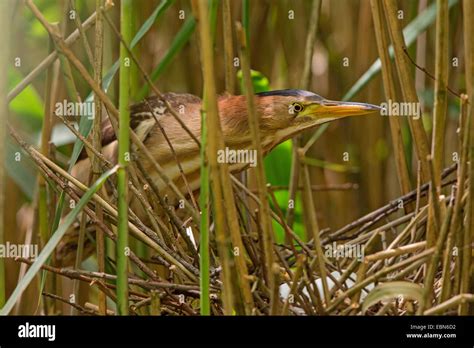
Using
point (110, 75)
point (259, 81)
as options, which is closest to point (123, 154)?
point (110, 75)

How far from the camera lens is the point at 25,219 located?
1.81 metres

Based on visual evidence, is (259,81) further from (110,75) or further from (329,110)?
(110,75)

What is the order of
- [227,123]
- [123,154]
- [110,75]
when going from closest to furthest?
[123,154], [110,75], [227,123]

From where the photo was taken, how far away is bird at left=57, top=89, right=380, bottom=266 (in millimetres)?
1368

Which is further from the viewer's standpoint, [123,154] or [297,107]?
[297,107]

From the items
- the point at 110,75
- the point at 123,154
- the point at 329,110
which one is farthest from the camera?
the point at 329,110

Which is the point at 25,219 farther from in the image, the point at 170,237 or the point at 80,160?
the point at 170,237

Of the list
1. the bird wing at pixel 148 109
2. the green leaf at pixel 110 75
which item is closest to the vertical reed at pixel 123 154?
the green leaf at pixel 110 75

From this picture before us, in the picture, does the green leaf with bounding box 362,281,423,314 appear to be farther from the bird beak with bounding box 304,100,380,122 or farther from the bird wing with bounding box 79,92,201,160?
the bird wing with bounding box 79,92,201,160

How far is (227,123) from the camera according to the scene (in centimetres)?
150

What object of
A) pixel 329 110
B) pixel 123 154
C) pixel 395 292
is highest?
pixel 329 110

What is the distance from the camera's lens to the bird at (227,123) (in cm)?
137

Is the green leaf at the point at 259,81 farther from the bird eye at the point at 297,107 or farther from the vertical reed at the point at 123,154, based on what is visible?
the vertical reed at the point at 123,154
